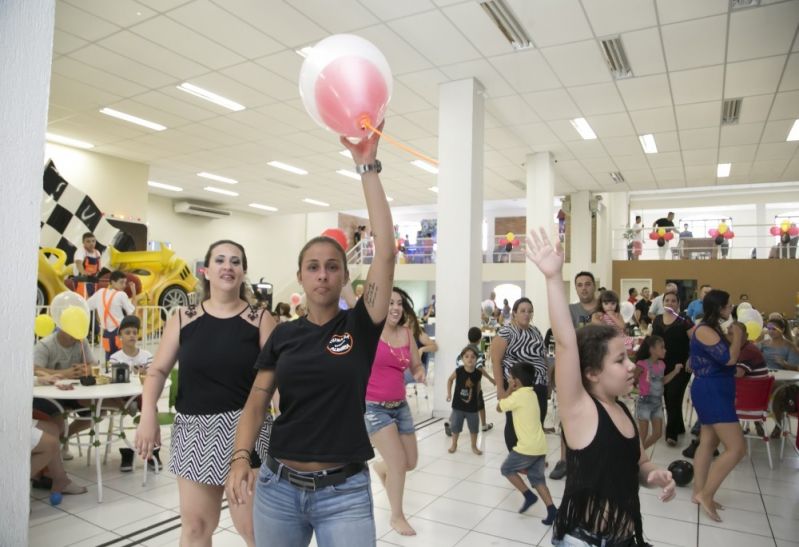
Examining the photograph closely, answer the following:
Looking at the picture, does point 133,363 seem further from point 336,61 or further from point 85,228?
point 85,228

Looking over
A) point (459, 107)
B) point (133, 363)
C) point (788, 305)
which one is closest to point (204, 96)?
point (459, 107)

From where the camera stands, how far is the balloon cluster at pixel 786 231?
14116mm

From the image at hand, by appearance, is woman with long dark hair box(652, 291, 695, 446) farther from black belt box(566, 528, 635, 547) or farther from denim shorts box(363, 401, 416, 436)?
black belt box(566, 528, 635, 547)

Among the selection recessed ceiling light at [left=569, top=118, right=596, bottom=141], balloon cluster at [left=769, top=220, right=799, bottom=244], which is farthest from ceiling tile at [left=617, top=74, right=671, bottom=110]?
balloon cluster at [left=769, top=220, right=799, bottom=244]

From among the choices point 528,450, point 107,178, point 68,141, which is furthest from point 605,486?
point 107,178

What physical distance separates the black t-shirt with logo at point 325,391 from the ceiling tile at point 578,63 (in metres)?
5.00

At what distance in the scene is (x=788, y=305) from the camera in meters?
14.2

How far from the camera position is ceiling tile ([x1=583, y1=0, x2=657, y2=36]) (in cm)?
469

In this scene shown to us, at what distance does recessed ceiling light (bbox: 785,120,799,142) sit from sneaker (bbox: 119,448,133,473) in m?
9.12

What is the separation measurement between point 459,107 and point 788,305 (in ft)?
41.8

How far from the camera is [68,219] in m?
9.75

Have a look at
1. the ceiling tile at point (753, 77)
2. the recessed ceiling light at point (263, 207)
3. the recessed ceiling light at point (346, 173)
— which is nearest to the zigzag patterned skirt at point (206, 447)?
the ceiling tile at point (753, 77)

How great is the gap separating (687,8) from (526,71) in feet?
5.86

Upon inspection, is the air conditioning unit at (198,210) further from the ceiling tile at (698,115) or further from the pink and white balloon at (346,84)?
the pink and white balloon at (346,84)
